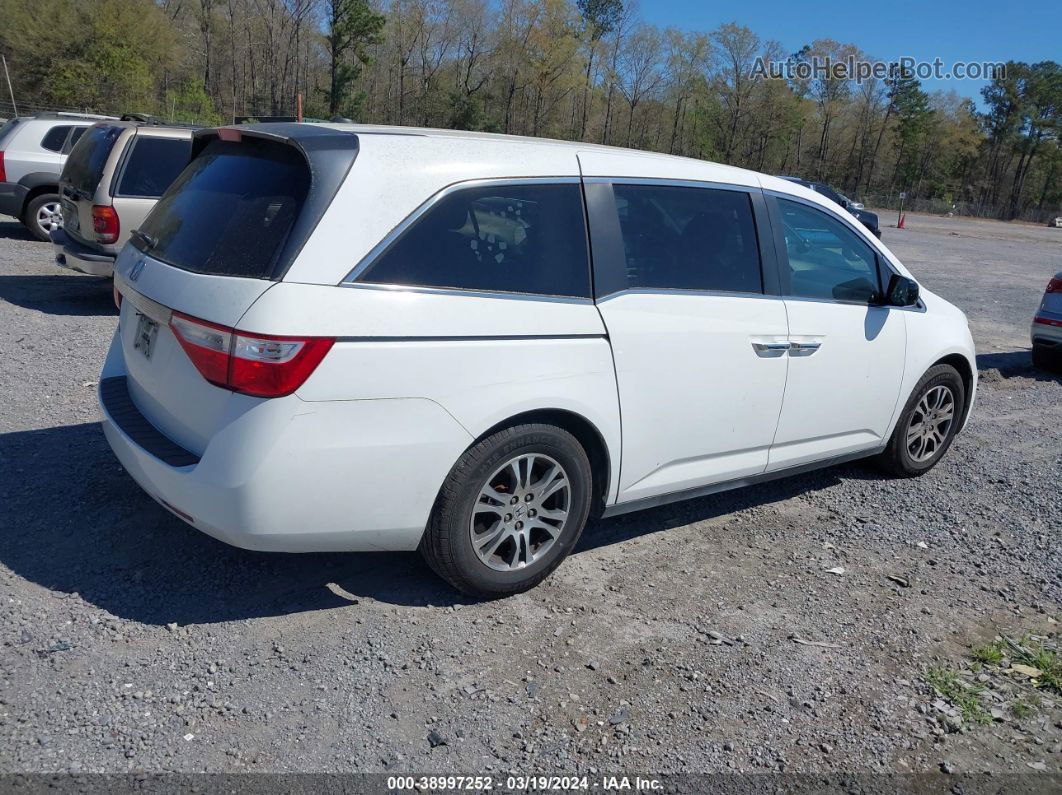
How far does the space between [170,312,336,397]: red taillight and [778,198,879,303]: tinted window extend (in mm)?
2670

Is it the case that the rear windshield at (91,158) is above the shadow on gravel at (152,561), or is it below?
above

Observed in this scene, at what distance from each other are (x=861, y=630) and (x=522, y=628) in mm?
1526

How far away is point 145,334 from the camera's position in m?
3.63

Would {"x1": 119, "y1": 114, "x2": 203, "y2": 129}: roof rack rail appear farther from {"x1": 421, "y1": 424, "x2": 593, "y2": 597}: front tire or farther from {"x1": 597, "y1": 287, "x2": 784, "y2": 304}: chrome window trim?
{"x1": 421, "y1": 424, "x2": 593, "y2": 597}: front tire

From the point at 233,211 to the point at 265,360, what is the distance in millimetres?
796

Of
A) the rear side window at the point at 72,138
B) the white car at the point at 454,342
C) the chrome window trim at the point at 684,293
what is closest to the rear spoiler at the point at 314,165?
the white car at the point at 454,342

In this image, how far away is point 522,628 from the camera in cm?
364

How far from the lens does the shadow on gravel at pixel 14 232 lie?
539 inches

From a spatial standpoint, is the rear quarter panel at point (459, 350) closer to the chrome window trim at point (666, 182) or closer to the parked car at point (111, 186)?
the chrome window trim at point (666, 182)

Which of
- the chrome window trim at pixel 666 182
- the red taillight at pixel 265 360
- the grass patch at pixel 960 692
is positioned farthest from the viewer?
the chrome window trim at pixel 666 182

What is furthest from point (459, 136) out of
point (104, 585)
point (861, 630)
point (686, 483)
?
point (861, 630)

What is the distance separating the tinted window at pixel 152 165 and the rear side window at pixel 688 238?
635 cm

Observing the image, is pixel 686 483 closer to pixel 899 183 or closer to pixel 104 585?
pixel 104 585

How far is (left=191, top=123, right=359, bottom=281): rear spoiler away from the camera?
3166 millimetres
